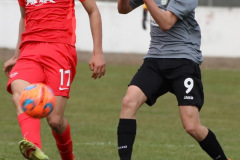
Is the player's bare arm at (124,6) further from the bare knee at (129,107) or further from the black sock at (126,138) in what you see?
the black sock at (126,138)

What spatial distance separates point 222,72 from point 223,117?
369 inches

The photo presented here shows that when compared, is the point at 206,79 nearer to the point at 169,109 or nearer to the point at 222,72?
the point at 222,72

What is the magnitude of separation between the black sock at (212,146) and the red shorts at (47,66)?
1.53m

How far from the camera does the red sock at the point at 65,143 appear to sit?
7.50 metres

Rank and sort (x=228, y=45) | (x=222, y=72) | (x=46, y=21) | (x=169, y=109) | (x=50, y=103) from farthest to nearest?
(x=228, y=45) → (x=222, y=72) → (x=169, y=109) → (x=46, y=21) → (x=50, y=103)

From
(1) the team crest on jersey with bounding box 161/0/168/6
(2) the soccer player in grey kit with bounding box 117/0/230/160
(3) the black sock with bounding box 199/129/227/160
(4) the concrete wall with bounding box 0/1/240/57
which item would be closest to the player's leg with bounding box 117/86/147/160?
(2) the soccer player in grey kit with bounding box 117/0/230/160

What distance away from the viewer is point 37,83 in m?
6.51

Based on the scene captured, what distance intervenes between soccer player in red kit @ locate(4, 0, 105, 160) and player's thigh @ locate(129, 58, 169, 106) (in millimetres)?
579

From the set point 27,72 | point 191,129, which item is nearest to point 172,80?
point 191,129

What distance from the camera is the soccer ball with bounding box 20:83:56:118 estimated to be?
20.5ft

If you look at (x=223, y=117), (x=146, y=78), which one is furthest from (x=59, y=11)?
(x=223, y=117)

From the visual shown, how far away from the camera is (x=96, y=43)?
705cm

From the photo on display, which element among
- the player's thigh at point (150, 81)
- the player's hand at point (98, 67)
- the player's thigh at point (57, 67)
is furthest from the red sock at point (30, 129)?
the player's thigh at point (150, 81)

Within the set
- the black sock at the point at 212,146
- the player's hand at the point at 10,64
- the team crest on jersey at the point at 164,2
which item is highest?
the team crest on jersey at the point at 164,2
